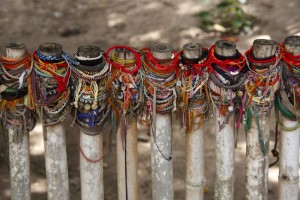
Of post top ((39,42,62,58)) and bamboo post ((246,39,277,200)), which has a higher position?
post top ((39,42,62,58))

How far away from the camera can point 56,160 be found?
147 inches

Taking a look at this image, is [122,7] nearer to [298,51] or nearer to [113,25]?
[113,25]

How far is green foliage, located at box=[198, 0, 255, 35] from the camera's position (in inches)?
279

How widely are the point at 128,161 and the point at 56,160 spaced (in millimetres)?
392

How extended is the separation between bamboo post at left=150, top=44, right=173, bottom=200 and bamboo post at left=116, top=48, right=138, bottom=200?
0.11 meters

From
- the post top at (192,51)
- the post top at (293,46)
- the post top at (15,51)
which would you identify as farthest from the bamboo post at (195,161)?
the post top at (15,51)

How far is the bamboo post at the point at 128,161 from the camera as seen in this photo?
12.3 feet

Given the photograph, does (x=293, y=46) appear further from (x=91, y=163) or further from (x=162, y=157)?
(x=91, y=163)

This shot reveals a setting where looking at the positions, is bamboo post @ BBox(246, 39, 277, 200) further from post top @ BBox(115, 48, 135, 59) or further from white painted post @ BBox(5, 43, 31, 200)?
white painted post @ BBox(5, 43, 31, 200)

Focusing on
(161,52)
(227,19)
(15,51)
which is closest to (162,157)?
(161,52)

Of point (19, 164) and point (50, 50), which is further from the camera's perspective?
point (19, 164)

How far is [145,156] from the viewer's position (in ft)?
16.7

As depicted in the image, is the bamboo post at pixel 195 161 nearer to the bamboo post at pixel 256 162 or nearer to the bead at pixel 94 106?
the bamboo post at pixel 256 162

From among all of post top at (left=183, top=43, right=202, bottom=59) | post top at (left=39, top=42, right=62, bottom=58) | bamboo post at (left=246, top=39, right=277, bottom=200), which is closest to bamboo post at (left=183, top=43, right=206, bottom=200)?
bamboo post at (left=246, top=39, right=277, bottom=200)
